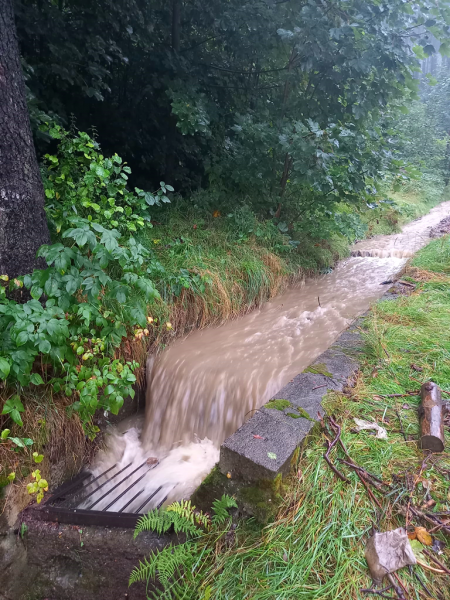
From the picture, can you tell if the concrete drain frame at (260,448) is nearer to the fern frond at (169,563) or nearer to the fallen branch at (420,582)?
the fern frond at (169,563)

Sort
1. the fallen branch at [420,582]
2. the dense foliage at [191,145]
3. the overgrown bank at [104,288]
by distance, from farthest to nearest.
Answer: the dense foliage at [191,145], the overgrown bank at [104,288], the fallen branch at [420,582]

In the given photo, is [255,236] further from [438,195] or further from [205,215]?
[438,195]

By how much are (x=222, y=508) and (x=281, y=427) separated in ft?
1.60

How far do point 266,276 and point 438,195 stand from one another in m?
14.9

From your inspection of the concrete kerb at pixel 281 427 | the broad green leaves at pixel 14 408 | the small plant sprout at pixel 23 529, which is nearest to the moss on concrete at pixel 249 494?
the concrete kerb at pixel 281 427

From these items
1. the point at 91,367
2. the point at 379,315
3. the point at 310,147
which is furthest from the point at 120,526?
the point at 310,147

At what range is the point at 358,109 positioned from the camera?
14.0 feet

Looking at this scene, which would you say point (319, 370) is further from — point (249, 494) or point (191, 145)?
point (191, 145)

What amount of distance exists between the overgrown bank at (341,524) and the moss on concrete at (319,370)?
11.5 inches

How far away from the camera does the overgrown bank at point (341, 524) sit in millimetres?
1366

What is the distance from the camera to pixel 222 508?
1.67 m

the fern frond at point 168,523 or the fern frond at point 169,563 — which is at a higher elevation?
the fern frond at point 168,523

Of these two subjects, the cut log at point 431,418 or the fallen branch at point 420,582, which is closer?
the fallen branch at point 420,582

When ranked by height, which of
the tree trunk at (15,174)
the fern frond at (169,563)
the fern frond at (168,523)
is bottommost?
the fern frond at (169,563)
